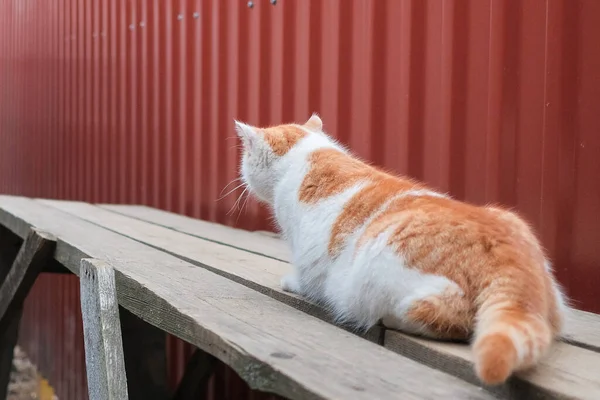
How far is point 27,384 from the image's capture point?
288 inches

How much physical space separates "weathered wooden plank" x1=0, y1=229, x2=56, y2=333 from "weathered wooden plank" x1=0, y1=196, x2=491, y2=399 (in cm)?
50

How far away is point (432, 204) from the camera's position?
5.84ft

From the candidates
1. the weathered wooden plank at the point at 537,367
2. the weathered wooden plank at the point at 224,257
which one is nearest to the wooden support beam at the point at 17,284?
the weathered wooden plank at the point at 224,257

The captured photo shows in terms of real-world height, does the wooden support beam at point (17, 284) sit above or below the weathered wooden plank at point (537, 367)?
below

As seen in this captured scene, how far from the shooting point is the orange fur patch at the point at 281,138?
2312 mm

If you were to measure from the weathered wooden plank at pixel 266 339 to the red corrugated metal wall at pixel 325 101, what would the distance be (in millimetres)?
1082

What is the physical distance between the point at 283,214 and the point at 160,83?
11.1 ft

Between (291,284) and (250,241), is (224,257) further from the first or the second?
(291,284)

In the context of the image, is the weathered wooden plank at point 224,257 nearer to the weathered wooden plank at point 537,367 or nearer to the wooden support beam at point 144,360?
the weathered wooden plank at point 537,367

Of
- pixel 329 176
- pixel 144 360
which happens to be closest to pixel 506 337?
pixel 329 176

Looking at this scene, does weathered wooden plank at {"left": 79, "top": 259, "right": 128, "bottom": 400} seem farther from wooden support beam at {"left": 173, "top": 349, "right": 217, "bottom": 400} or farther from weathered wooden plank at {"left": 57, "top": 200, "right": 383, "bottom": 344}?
wooden support beam at {"left": 173, "top": 349, "right": 217, "bottom": 400}

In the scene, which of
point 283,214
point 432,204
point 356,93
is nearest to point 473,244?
point 432,204

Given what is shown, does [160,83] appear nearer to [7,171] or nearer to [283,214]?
[283,214]

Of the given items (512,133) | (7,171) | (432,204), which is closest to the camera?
(432,204)
